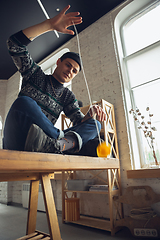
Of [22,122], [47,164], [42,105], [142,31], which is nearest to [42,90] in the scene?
[42,105]

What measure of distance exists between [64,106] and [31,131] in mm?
757

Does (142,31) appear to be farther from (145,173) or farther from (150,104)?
(145,173)

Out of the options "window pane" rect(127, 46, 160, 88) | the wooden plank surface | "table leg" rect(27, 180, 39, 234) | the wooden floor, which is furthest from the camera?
"window pane" rect(127, 46, 160, 88)

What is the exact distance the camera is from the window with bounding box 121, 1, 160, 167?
2429 millimetres

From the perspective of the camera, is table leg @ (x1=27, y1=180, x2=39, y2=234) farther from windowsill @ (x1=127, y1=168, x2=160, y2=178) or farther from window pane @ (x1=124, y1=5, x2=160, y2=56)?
window pane @ (x1=124, y1=5, x2=160, y2=56)

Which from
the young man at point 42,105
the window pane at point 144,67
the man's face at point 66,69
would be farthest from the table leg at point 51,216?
the window pane at point 144,67

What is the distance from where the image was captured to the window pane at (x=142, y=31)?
2610 millimetres

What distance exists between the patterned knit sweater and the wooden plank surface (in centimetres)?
62

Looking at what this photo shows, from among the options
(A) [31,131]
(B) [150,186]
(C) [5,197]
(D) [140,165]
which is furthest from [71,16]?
(C) [5,197]

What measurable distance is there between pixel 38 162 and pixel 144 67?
8.53 ft

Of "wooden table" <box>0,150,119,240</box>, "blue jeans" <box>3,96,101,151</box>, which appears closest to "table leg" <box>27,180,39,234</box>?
"wooden table" <box>0,150,119,240</box>

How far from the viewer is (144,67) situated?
2600 millimetres

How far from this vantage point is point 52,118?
125 centimetres

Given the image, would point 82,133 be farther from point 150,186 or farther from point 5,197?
point 5,197
